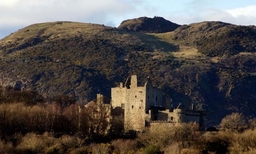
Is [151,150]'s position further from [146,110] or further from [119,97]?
[119,97]

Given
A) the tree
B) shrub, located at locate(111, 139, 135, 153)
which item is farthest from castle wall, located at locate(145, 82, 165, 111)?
the tree

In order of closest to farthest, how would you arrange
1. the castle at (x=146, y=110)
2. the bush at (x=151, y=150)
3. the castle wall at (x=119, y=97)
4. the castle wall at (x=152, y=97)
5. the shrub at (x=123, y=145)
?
the bush at (x=151, y=150), the shrub at (x=123, y=145), the castle at (x=146, y=110), the castle wall at (x=152, y=97), the castle wall at (x=119, y=97)

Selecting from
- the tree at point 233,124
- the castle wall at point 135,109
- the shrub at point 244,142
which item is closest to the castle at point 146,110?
the castle wall at point 135,109

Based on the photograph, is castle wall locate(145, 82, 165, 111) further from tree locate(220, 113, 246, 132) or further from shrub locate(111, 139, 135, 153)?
tree locate(220, 113, 246, 132)

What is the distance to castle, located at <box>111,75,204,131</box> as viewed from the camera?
101 meters

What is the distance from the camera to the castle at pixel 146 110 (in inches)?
3974

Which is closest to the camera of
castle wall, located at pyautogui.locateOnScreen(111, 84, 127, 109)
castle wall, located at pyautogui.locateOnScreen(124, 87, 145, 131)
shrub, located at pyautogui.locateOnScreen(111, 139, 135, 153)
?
shrub, located at pyautogui.locateOnScreen(111, 139, 135, 153)

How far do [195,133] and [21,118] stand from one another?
85.3 feet

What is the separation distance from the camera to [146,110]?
10369 cm

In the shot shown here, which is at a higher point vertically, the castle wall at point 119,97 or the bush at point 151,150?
the castle wall at point 119,97

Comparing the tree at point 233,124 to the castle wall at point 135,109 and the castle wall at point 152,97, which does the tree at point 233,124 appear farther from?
the castle wall at point 135,109

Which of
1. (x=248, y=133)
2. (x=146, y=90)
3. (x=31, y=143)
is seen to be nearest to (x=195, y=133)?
(x=248, y=133)

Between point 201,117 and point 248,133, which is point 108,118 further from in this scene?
point 248,133

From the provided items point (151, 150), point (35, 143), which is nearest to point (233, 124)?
point (151, 150)
